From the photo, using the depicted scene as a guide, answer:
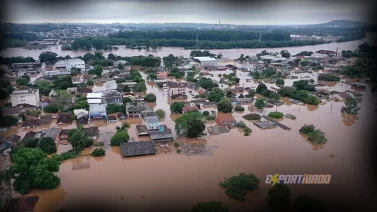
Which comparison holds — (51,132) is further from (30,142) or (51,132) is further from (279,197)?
(279,197)

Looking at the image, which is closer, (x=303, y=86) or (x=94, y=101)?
(x=94, y=101)

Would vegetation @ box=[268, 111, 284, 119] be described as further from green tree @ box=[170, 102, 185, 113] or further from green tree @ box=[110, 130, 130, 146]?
green tree @ box=[110, 130, 130, 146]

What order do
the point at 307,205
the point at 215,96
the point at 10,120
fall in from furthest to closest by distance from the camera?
the point at 215,96
the point at 10,120
the point at 307,205

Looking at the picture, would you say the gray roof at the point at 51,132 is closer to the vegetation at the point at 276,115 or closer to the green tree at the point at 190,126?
the green tree at the point at 190,126

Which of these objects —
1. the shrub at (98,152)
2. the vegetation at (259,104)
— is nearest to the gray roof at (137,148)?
the shrub at (98,152)

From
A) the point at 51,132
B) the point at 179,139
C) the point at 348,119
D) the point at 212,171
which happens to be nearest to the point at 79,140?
the point at 51,132

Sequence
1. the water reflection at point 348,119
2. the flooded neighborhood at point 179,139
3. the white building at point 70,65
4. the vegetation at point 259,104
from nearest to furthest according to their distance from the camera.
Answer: the flooded neighborhood at point 179,139 → the water reflection at point 348,119 → the vegetation at point 259,104 → the white building at point 70,65

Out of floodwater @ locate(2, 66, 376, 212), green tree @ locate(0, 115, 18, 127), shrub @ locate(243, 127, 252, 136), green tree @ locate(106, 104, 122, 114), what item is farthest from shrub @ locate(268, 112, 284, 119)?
green tree @ locate(0, 115, 18, 127)

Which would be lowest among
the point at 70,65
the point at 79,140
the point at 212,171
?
the point at 212,171
